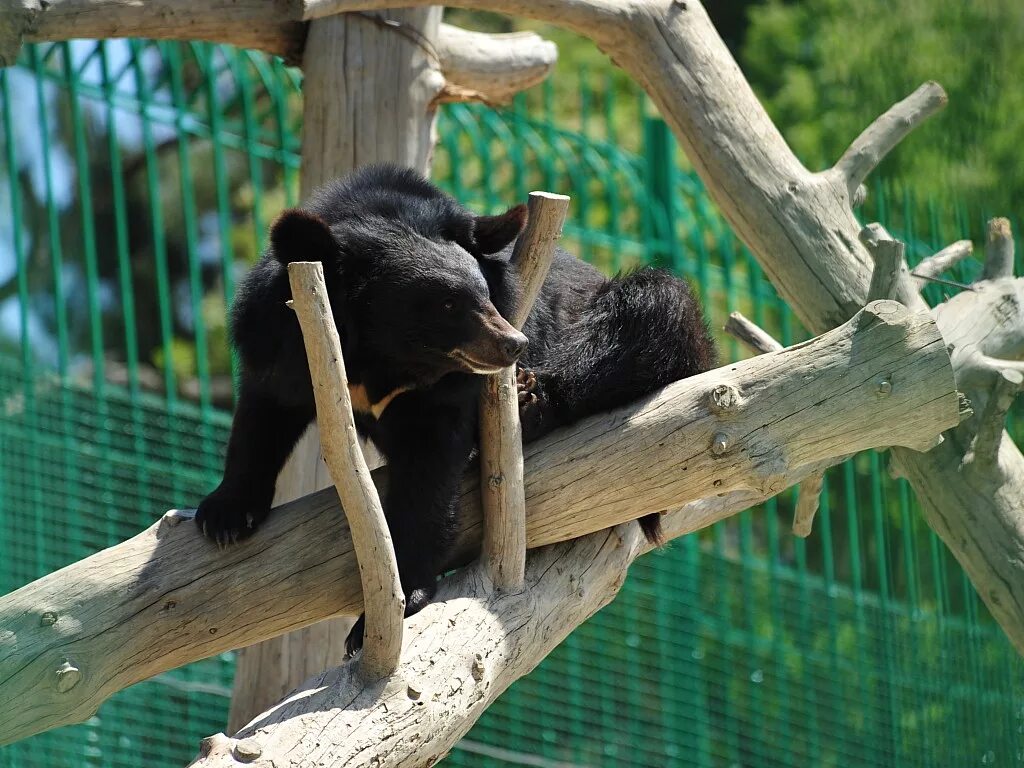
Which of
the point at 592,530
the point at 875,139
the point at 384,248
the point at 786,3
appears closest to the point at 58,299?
the point at 384,248

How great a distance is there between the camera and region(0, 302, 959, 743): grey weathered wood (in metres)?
2.98

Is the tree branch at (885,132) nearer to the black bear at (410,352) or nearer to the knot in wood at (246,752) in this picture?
the black bear at (410,352)

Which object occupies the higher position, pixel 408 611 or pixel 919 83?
pixel 919 83

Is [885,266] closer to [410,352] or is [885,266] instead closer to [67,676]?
[410,352]

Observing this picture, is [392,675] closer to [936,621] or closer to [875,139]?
[875,139]

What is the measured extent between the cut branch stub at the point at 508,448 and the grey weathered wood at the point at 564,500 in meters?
0.12

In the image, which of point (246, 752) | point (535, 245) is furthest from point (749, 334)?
point (246, 752)

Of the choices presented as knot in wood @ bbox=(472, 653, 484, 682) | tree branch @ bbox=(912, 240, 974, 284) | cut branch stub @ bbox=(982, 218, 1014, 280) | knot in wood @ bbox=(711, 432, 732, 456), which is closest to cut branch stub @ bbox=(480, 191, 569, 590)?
knot in wood @ bbox=(472, 653, 484, 682)

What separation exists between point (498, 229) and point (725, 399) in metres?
0.70

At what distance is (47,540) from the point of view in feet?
16.1

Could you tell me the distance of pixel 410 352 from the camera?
10.7 ft

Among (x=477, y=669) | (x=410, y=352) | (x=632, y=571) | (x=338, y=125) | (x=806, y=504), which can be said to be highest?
(x=338, y=125)

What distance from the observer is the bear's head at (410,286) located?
124 inches

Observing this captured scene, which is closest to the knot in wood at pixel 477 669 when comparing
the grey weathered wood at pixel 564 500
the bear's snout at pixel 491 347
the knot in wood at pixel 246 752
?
the grey weathered wood at pixel 564 500
